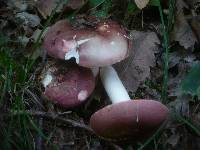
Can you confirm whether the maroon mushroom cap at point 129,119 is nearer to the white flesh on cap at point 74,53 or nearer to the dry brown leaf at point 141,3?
the white flesh on cap at point 74,53

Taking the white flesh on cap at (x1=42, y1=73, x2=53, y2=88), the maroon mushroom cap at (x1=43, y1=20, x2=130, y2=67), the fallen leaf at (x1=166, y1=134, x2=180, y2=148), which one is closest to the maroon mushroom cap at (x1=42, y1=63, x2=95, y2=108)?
the white flesh on cap at (x1=42, y1=73, x2=53, y2=88)

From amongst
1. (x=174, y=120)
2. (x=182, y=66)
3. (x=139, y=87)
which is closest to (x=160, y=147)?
(x=174, y=120)

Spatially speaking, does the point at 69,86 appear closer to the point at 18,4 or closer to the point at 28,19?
the point at 28,19

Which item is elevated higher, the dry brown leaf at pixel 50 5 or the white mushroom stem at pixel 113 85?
the dry brown leaf at pixel 50 5

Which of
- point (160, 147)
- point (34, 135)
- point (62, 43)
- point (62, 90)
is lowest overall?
point (160, 147)

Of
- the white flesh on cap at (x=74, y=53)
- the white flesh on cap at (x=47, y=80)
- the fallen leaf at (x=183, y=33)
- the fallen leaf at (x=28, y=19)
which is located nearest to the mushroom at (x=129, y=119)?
the white flesh on cap at (x=74, y=53)

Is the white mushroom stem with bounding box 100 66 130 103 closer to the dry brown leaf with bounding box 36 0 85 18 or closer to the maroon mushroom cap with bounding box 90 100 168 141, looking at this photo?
the maroon mushroom cap with bounding box 90 100 168 141

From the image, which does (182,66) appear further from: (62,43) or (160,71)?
(62,43)
